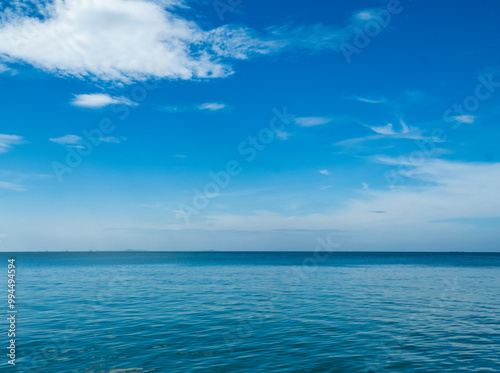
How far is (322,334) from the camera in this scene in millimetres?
24281

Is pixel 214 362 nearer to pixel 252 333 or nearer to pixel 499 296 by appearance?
pixel 252 333

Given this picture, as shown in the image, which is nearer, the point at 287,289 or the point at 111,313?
the point at 111,313

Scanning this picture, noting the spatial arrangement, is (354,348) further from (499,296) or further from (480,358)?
(499,296)

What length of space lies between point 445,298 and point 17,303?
4663 centimetres

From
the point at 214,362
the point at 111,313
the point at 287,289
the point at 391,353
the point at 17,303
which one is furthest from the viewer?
the point at 287,289

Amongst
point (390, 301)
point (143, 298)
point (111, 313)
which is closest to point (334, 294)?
point (390, 301)

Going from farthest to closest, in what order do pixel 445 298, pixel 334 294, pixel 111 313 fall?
pixel 334 294 < pixel 445 298 < pixel 111 313

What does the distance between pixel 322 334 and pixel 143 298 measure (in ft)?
78.5

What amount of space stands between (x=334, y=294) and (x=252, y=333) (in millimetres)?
21983

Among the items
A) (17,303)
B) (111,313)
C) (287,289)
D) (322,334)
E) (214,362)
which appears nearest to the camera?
(214,362)

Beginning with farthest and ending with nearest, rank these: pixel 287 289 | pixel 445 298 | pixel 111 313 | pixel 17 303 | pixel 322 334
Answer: pixel 287 289 < pixel 445 298 < pixel 17 303 < pixel 111 313 < pixel 322 334

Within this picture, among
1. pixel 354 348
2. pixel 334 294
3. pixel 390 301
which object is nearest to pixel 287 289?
pixel 334 294

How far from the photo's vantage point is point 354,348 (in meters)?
21.0

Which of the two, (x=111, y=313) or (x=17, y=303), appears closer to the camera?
(x=111, y=313)
